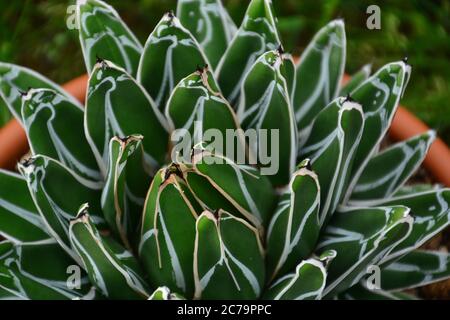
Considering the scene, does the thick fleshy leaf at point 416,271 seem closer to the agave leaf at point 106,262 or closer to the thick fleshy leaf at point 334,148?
the thick fleshy leaf at point 334,148

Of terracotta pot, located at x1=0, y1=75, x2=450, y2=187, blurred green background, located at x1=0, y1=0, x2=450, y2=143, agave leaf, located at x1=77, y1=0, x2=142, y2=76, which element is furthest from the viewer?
blurred green background, located at x1=0, y1=0, x2=450, y2=143

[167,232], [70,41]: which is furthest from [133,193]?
[70,41]

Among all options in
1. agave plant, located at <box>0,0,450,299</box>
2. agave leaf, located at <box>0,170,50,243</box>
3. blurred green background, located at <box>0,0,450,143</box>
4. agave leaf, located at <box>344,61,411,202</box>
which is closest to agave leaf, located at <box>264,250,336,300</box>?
agave plant, located at <box>0,0,450,299</box>

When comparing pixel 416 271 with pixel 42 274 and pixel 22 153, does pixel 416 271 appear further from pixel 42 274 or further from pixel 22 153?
pixel 22 153

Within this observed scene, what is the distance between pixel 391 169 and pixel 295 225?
0.52 ft

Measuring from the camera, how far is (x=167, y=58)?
22.3 inches

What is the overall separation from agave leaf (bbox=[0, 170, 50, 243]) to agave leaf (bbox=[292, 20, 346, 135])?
0.25m

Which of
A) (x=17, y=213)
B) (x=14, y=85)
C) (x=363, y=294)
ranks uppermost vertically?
(x=14, y=85)

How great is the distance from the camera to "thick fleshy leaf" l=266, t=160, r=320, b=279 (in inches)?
19.7

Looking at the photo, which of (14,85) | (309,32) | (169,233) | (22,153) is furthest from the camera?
(309,32)

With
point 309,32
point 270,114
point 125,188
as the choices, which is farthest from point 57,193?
point 309,32

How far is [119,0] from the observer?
1.16 metres

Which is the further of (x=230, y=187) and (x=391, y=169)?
(x=391, y=169)

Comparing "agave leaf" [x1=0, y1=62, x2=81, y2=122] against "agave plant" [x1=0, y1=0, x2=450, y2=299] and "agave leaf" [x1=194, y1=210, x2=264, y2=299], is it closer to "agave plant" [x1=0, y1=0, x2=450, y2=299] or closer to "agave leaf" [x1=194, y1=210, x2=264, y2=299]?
"agave plant" [x1=0, y1=0, x2=450, y2=299]
